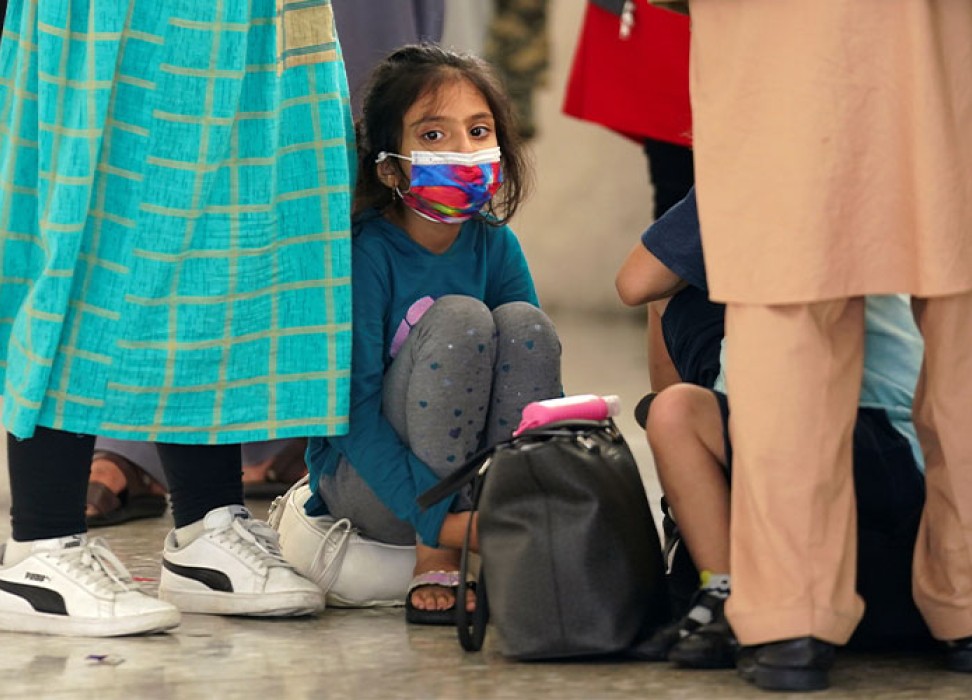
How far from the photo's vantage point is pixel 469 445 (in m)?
2.33

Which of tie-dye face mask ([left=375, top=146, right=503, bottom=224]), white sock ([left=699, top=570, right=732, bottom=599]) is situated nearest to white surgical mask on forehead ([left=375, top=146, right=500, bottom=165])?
tie-dye face mask ([left=375, top=146, right=503, bottom=224])

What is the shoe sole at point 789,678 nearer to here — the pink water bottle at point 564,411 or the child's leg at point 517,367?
the pink water bottle at point 564,411

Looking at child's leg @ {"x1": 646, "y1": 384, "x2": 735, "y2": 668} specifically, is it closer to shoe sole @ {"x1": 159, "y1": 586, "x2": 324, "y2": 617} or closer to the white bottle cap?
the white bottle cap

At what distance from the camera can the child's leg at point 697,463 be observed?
207cm

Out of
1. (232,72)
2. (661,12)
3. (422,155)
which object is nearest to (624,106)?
(661,12)

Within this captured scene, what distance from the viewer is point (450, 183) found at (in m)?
2.38

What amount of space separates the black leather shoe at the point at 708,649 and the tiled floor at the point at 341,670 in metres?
0.02

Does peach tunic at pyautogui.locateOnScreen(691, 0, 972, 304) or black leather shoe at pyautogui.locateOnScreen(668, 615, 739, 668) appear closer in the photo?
peach tunic at pyautogui.locateOnScreen(691, 0, 972, 304)

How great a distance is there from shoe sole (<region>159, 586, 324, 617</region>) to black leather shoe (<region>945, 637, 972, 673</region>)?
85 cm

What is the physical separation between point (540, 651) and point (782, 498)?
0.37 metres

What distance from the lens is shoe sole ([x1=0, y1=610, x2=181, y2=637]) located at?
2156 millimetres

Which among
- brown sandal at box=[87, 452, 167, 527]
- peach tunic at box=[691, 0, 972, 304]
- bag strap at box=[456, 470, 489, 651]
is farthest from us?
brown sandal at box=[87, 452, 167, 527]

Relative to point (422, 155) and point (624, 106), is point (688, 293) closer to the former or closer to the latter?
point (422, 155)

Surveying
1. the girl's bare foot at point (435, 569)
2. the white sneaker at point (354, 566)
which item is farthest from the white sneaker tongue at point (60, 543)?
the girl's bare foot at point (435, 569)
